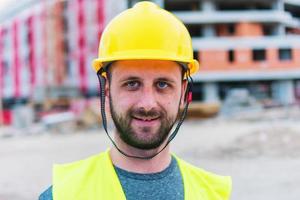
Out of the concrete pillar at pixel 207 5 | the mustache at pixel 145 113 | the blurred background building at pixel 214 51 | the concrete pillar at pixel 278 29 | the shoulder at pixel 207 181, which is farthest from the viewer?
the concrete pillar at pixel 278 29

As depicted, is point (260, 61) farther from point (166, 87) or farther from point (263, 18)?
point (166, 87)

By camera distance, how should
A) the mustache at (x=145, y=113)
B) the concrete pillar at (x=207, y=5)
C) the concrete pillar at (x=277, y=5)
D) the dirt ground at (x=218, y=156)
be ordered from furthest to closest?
the concrete pillar at (x=277, y=5) < the concrete pillar at (x=207, y=5) < the dirt ground at (x=218, y=156) < the mustache at (x=145, y=113)

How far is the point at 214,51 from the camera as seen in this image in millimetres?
34500

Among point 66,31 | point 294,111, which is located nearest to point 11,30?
point 66,31

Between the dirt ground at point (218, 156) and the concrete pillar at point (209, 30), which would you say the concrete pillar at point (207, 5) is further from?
the dirt ground at point (218, 156)

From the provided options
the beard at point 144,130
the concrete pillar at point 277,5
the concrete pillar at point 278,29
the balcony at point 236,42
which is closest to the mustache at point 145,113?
the beard at point 144,130

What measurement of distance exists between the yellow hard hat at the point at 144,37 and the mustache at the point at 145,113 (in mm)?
154

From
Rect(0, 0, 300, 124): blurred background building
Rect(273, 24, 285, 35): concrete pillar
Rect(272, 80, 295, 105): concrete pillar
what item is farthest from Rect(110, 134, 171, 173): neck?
Rect(273, 24, 285, 35): concrete pillar

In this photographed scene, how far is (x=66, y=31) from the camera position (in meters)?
38.3

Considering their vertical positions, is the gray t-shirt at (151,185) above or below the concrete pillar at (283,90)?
above

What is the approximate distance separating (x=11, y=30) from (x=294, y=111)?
24105 millimetres

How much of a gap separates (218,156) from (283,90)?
23260 mm

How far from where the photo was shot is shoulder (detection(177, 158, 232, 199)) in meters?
1.66

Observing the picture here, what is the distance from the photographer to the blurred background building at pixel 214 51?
3438cm
